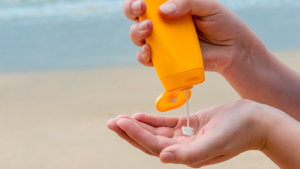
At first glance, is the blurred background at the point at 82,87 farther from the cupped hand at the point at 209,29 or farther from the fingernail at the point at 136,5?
the fingernail at the point at 136,5

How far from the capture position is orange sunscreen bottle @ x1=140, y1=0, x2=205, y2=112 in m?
0.83

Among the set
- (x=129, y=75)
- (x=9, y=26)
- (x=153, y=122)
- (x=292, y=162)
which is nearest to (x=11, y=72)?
(x=129, y=75)

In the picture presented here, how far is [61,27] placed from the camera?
3199 mm

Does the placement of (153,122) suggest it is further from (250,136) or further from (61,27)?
(61,27)

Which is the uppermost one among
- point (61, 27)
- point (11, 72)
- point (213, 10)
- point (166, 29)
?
point (61, 27)

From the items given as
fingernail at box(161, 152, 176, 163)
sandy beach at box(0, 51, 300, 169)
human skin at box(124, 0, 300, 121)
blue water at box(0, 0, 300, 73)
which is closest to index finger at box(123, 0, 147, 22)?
human skin at box(124, 0, 300, 121)

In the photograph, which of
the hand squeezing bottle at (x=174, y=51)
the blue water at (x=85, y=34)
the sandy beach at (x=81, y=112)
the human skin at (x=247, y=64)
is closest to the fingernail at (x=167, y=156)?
the hand squeezing bottle at (x=174, y=51)

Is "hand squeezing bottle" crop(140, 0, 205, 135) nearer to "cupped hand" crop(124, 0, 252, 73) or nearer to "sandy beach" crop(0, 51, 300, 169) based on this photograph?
"cupped hand" crop(124, 0, 252, 73)

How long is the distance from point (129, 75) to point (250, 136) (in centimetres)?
148

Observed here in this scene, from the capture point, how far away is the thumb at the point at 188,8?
0.84m

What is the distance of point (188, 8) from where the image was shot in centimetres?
90

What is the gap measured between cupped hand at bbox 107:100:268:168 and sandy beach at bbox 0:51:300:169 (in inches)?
25.4

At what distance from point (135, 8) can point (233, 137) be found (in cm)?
44

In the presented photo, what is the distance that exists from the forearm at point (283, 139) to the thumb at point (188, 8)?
0.37m
